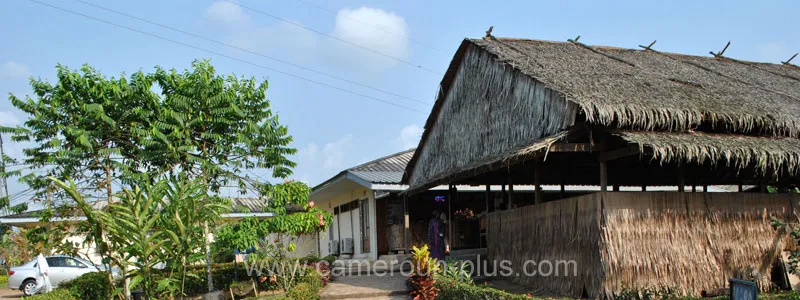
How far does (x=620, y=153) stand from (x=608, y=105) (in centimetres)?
75

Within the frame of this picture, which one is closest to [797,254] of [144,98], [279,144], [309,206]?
[309,206]

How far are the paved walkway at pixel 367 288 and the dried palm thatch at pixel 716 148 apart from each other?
5.74 metres

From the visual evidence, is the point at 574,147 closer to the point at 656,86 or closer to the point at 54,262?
the point at 656,86

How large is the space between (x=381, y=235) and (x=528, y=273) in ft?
28.1

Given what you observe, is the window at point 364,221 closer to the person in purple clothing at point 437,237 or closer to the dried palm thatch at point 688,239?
the person in purple clothing at point 437,237

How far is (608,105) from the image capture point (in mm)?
10234

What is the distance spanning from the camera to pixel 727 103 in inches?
453

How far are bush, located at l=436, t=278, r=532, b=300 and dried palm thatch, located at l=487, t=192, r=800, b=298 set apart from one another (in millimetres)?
1277

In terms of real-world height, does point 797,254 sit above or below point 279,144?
below

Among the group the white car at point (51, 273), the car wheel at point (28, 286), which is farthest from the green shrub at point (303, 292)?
the car wheel at point (28, 286)

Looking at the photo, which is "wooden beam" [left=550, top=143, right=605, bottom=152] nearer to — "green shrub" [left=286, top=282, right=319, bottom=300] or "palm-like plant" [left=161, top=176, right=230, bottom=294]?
"green shrub" [left=286, top=282, right=319, bottom=300]

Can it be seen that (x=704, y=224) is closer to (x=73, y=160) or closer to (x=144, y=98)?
(x=144, y=98)

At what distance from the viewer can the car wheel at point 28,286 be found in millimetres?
20344

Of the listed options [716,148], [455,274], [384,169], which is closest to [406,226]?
[384,169]
